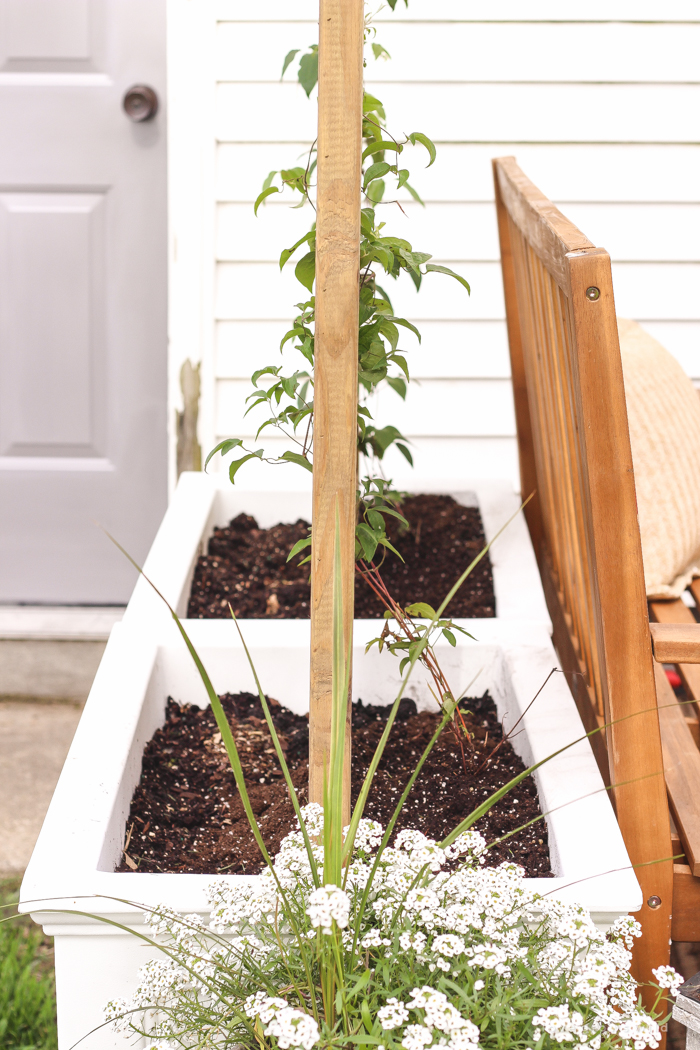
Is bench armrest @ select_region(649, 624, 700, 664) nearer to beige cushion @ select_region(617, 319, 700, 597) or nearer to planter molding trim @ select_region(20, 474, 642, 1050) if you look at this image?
planter molding trim @ select_region(20, 474, 642, 1050)

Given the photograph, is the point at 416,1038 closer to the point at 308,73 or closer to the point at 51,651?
the point at 308,73

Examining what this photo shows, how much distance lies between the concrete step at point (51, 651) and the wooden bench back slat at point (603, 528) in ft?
5.15

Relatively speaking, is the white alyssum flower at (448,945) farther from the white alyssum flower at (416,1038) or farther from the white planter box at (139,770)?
the white planter box at (139,770)

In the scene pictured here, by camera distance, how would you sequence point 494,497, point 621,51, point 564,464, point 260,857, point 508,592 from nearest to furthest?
1. point 260,857
2. point 564,464
3. point 508,592
4. point 494,497
5. point 621,51

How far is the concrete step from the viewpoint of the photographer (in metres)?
2.50

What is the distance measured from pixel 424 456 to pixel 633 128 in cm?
99

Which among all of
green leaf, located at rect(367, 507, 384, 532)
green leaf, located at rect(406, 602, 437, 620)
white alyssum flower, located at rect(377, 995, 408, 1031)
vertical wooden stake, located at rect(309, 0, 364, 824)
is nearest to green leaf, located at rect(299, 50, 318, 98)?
vertical wooden stake, located at rect(309, 0, 364, 824)

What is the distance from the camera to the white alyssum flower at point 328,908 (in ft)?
2.21

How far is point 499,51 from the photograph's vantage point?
2.25m

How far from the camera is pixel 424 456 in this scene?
249 centimetres

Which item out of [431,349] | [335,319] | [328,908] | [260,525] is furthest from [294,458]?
[431,349]

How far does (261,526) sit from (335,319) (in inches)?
47.2

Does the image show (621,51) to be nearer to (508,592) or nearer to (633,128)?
(633,128)

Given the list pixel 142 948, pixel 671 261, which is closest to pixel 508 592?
pixel 142 948
